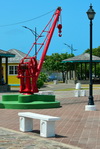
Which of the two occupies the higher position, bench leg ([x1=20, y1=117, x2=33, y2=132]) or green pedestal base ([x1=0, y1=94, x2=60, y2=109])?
green pedestal base ([x1=0, y1=94, x2=60, y2=109])

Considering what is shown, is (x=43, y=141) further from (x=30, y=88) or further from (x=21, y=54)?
(x=21, y=54)

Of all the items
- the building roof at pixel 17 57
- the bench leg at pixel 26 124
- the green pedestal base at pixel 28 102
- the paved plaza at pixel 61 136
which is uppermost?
the building roof at pixel 17 57

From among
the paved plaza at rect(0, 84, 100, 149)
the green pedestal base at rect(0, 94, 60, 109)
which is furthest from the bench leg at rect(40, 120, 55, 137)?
the green pedestal base at rect(0, 94, 60, 109)

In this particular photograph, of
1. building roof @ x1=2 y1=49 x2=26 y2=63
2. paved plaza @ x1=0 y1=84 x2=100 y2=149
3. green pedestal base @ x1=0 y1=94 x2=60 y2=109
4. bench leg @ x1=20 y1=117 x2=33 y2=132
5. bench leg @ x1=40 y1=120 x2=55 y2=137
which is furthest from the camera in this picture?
building roof @ x1=2 y1=49 x2=26 y2=63

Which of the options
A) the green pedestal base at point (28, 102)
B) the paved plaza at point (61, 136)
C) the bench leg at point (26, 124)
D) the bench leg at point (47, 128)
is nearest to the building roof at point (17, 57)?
the green pedestal base at point (28, 102)

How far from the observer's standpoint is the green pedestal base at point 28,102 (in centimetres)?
1700

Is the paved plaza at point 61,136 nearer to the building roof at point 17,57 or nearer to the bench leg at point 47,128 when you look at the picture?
the bench leg at point 47,128

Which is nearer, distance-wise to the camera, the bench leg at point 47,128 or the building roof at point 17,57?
the bench leg at point 47,128

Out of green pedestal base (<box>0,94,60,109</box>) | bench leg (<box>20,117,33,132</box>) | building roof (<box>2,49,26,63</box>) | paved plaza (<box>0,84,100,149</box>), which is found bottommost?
paved plaza (<box>0,84,100,149</box>)

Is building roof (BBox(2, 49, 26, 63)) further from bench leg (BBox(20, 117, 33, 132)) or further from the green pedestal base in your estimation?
bench leg (BBox(20, 117, 33, 132))

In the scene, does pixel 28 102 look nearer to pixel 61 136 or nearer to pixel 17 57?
pixel 61 136

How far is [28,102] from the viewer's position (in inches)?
698

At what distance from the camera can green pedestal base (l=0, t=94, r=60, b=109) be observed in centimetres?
1700

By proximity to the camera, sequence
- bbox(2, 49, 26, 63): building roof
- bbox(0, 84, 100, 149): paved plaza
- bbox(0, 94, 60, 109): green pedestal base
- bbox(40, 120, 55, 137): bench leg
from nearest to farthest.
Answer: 1. bbox(0, 84, 100, 149): paved plaza
2. bbox(40, 120, 55, 137): bench leg
3. bbox(0, 94, 60, 109): green pedestal base
4. bbox(2, 49, 26, 63): building roof
